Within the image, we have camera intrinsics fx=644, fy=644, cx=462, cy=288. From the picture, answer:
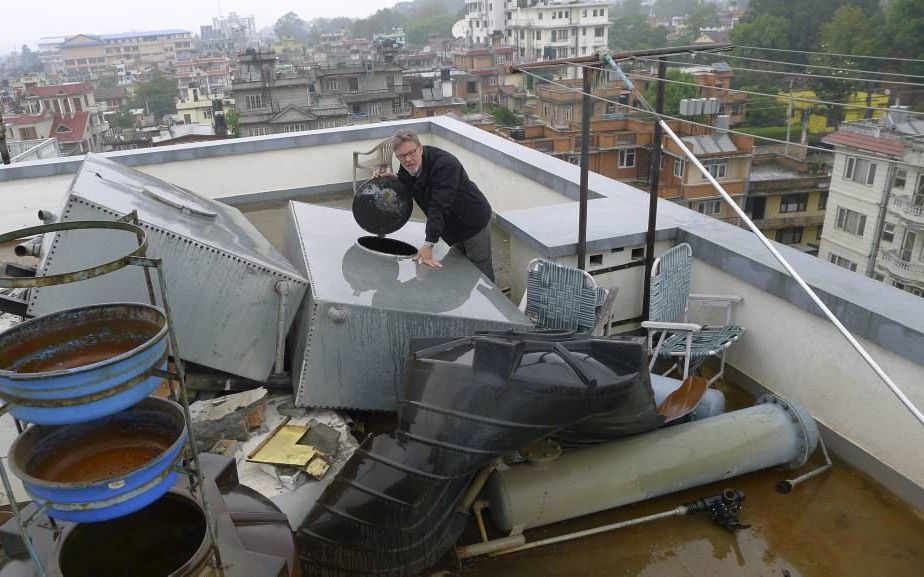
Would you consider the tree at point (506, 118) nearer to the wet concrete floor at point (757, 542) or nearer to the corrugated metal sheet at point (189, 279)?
the corrugated metal sheet at point (189, 279)

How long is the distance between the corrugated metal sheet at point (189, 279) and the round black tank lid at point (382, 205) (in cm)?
79

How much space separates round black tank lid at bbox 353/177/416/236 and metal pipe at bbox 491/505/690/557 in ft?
7.06

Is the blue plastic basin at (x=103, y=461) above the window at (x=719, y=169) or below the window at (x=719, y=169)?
above

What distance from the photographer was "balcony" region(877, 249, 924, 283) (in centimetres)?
1337

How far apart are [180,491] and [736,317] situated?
331 centimetres

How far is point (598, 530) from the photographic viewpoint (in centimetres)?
293

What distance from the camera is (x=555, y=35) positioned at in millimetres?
68562

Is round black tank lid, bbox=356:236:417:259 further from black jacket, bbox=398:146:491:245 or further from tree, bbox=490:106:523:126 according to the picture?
tree, bbox=490:106:523:126

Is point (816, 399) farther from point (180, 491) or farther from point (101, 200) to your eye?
point (101, 200)

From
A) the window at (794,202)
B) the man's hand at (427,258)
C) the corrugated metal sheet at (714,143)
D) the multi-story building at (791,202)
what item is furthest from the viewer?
the window at (794,202)

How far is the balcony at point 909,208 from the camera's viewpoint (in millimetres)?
12393

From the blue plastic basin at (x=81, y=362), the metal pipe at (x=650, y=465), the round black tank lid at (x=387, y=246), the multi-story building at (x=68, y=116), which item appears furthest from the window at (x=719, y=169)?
the multi-story building at (x=68, y=116)

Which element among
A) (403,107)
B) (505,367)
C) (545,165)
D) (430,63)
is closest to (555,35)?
(430,63)

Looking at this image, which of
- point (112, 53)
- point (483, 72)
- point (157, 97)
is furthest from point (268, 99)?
point (112, 53)
